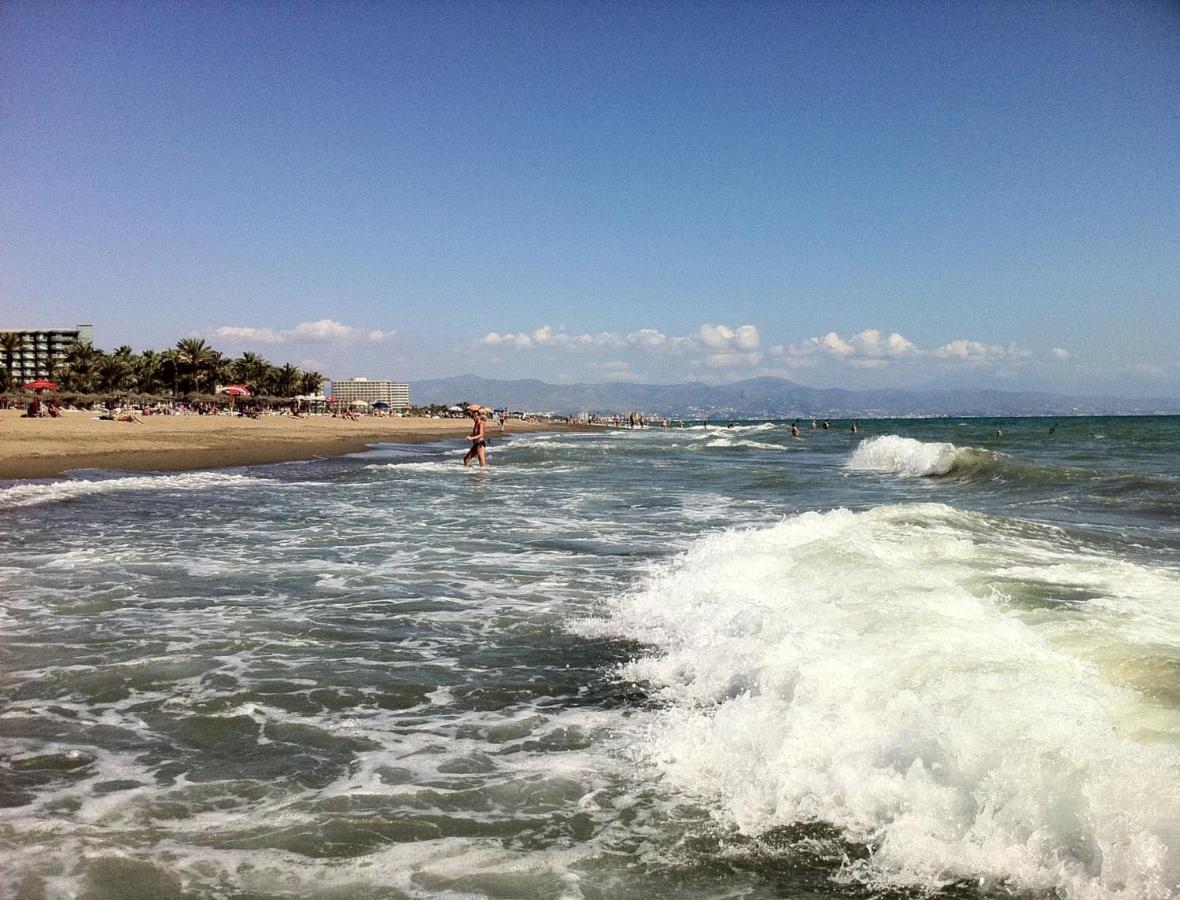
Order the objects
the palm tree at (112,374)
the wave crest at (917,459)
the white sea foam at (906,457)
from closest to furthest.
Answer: the wave crest at (917,459)
the white sea foam at (906,457)
the palm tree at (112,374)

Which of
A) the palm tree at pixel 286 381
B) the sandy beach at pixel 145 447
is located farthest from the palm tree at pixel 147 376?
the sandy beach at pixel 145 447

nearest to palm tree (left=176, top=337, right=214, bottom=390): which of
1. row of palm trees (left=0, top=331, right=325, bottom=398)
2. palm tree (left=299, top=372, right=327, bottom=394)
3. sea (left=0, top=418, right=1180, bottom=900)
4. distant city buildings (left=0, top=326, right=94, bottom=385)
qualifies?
row of palm trees (left=0, top=331, right=325, bottom=398)

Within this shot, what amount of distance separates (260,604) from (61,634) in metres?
1.93

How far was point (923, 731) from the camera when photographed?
14.5 ft

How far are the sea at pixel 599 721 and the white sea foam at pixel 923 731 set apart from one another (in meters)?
0.02

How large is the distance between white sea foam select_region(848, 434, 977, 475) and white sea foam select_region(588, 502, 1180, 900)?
23.0 metres

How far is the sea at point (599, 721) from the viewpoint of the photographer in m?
3.61

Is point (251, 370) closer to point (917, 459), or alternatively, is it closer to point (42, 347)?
point (42, 347)

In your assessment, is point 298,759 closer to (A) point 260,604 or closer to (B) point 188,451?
(A) point 260,604

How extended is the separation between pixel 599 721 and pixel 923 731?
213 cm

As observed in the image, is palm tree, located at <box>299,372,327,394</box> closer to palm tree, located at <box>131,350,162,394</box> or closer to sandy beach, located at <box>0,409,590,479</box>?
palm tree, located at <box>131,350,162,394</box>

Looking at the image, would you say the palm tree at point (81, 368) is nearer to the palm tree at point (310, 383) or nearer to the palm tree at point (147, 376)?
the palm tree at point (147, 376)

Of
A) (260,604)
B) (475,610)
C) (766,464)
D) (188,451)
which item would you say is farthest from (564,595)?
(188,451)

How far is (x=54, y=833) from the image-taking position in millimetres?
3883
